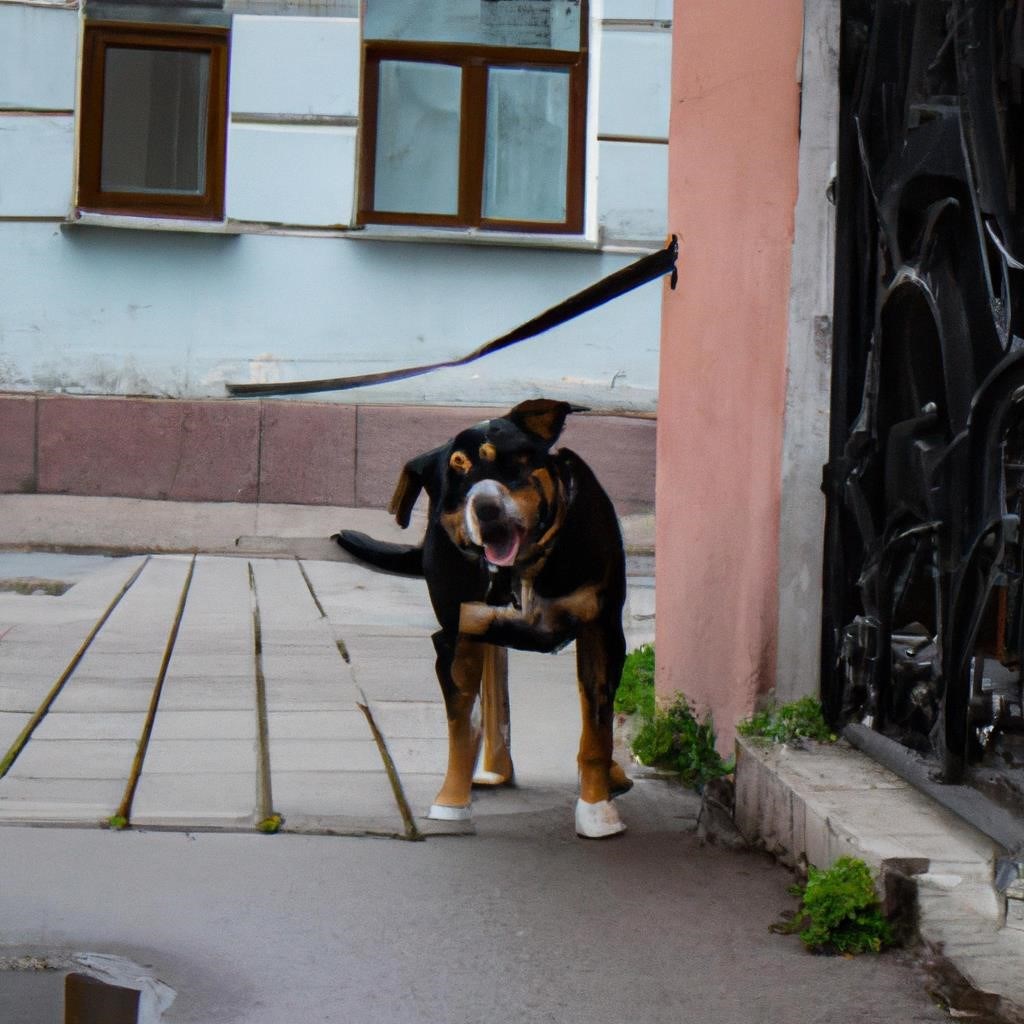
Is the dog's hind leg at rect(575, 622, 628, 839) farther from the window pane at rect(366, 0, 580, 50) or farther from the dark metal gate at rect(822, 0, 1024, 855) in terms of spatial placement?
the window pane at rect(366, 0, 580, 50)

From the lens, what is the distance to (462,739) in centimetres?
390

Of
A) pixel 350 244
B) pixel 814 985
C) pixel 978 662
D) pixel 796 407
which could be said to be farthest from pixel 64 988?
pixel 350 244

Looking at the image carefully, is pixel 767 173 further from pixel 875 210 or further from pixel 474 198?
pixel 474 198

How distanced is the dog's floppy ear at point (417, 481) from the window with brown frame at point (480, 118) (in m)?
5.87

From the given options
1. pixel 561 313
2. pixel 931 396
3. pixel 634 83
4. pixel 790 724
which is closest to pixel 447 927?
pixel 790 724

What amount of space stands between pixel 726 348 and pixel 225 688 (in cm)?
212

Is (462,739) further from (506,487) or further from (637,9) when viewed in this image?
(637,9)

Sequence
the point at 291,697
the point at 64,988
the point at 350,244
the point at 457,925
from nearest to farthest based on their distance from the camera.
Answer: the point at 64,988 → the point at 457,925 → the point at 291,697 → the point at 350,244

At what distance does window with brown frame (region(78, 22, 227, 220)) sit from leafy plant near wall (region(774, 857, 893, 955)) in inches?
284

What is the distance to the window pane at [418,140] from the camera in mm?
9594

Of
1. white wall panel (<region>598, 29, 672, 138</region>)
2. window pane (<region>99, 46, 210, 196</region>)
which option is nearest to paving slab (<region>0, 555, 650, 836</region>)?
window pane (<region>99, 46, 210, 196</region>)

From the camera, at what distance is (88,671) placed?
5.67 meters

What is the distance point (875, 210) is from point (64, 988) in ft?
8.33

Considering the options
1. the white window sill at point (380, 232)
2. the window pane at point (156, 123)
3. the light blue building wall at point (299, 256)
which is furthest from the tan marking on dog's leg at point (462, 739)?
the window pane at point (156, 123)
